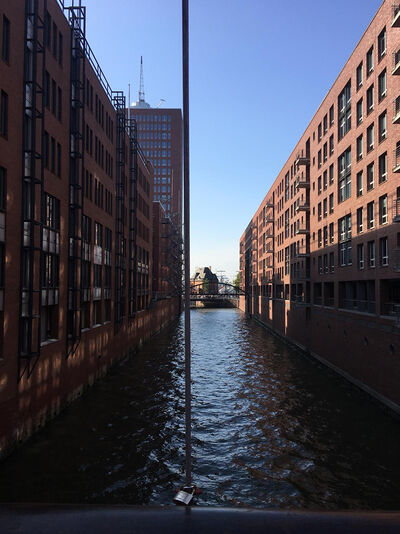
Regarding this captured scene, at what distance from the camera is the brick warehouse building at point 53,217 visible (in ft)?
45.3

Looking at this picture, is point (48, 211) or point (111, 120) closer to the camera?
point (48, 211)

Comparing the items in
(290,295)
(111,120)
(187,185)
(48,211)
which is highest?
(111,120)

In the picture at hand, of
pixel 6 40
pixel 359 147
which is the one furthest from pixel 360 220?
pixel 6 40

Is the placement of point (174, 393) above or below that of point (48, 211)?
below

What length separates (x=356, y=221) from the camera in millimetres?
27422

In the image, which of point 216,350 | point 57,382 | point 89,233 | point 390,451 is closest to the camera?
point 390,451

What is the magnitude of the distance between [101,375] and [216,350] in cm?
1790

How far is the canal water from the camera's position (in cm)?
1187

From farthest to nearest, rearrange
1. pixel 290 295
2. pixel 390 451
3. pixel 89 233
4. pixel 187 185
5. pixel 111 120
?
1. pixel 290 295
2. pixel 111 120
3. pixel 89 233
4. pixel 390 451
5. pixel 187 185

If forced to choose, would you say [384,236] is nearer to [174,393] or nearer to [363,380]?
[363,380]

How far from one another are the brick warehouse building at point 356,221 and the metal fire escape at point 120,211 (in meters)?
16.8

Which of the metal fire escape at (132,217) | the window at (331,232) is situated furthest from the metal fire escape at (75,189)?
the window at (331,232)

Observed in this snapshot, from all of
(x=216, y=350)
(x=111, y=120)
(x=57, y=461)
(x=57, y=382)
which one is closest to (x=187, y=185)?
(x=57, y=461)

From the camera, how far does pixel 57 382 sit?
59.2 feet
